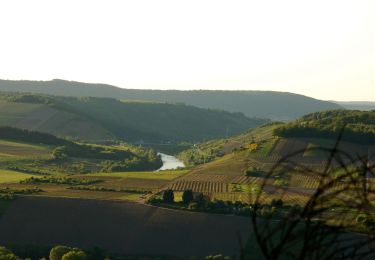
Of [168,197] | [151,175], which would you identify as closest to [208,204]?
[168,197]

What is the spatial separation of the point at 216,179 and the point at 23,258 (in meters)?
61.2

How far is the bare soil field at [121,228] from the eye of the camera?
88312 millimetres

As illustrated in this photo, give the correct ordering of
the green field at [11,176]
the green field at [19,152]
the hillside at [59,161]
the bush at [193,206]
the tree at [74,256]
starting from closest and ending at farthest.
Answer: the tree at [74,256], the bush at [193,206], the green field at [11,176], the hillside at [59,161], the green field at [19,152]

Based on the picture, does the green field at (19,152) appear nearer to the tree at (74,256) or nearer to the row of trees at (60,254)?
the row of trees at (60,254)

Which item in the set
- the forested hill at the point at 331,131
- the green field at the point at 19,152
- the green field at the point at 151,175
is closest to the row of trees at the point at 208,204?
the green field at the point at 151,175

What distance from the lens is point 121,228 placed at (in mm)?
95562

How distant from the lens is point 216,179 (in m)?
139

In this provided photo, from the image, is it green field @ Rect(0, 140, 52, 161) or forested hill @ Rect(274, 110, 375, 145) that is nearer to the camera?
forested hill @ Rect(274, 110, 375, 145)

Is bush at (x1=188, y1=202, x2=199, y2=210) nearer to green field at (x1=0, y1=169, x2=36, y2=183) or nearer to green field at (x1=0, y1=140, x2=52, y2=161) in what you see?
green field at (x1=0, y1=169, x2=36, y2=183)

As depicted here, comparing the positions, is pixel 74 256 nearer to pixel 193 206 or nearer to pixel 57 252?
pixel 57 252

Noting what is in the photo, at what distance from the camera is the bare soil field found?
8831cm

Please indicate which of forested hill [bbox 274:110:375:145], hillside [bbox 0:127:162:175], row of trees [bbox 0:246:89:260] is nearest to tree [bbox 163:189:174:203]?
row of trees [bbox 0:246:89:260]

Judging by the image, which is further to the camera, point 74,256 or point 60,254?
point 60,254

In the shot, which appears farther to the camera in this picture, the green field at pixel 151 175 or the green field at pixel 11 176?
the green field at pixel 151 175
